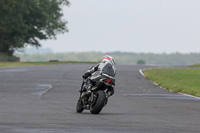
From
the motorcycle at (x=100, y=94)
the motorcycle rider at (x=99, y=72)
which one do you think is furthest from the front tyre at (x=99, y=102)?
the motorcycle rider at (x=99, y=72)

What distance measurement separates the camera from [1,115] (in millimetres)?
14883

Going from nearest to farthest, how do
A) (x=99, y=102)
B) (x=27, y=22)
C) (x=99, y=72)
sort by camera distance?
(x=99, y=102) → (x=99, y=72) → (x=27, y=22)

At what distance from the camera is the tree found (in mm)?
83375

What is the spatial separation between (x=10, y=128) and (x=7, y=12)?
71.7 metres

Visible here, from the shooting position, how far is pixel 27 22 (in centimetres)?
9269

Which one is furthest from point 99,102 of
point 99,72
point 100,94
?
point 99,72

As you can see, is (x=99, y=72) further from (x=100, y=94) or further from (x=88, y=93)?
(x=100, y=94)

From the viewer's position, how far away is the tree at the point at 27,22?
3282 inches

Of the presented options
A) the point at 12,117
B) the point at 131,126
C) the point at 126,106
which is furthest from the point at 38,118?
the point at 126,106

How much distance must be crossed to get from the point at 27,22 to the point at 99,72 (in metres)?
76.9

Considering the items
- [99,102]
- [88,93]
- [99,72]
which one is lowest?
[99,102]

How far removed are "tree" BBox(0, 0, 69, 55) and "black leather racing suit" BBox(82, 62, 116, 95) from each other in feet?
204

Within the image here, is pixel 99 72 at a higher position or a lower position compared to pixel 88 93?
higher

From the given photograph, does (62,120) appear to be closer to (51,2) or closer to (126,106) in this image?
(126,106)
